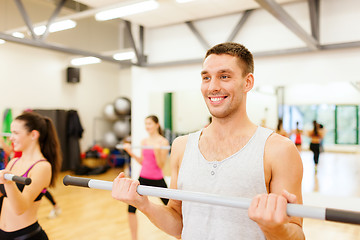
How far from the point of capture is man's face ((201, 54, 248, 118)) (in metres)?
1.20

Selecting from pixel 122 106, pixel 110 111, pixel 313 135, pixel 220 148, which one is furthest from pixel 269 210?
pixel 110 111

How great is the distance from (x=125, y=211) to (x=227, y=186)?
4048mm

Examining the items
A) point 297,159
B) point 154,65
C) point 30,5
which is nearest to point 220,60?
point 297,159

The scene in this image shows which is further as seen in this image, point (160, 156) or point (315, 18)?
point (315, 18)

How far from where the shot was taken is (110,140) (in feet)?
28.7

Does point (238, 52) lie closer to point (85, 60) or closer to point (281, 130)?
point (281, 130)

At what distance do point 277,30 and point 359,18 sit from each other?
1.10 m

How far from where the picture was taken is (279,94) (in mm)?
5488

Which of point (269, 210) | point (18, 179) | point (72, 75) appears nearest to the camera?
point (269, 210)

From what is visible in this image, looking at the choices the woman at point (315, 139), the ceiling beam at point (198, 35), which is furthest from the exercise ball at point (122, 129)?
the woman at point (315, 139)

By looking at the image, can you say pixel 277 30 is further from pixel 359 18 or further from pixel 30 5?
pixel 30 5

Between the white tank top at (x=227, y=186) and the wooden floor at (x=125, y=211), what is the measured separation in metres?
2.74

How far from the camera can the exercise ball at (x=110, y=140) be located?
8711 mm

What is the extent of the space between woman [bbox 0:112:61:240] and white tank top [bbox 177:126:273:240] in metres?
1.08
